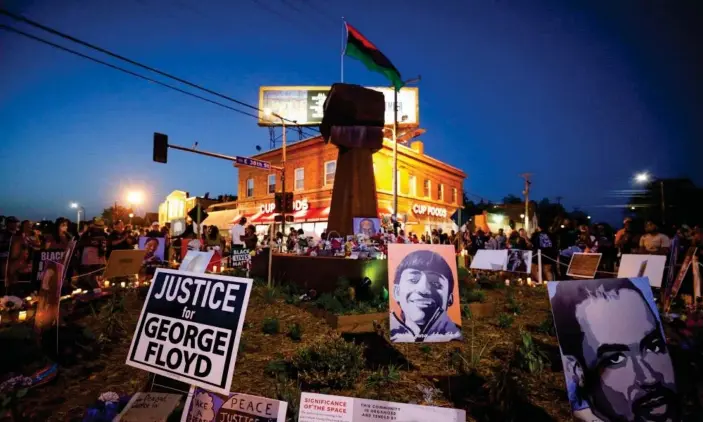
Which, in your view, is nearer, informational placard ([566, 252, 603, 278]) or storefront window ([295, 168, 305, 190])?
informational placard ([566, 252, 603, 278])

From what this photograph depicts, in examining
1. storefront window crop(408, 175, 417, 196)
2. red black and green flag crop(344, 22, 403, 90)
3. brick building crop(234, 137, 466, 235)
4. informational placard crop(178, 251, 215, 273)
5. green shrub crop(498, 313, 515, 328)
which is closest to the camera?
green shrub crop(498, 313, 515, 328)

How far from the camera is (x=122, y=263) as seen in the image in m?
9.27

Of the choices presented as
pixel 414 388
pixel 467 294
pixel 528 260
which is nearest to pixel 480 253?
pixel 528 260

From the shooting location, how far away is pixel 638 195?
186ft

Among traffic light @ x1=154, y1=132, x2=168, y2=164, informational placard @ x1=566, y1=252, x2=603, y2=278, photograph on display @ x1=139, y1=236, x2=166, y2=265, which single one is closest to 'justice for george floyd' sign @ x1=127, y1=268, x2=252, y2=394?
informational placard @ x1=566, y1=252, x2=603, y2=278

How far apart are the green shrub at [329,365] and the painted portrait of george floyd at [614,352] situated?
7.30ft

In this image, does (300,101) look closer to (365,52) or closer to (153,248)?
(365,52)

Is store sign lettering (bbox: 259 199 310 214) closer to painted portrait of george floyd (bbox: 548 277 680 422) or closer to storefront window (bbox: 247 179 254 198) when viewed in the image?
storefront window (bbox: 247 179 254 198)

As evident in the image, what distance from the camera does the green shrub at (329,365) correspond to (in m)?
4.16

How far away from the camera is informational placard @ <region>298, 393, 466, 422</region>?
7.71ft

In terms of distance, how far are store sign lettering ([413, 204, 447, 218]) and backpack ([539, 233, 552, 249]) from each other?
20.1 m

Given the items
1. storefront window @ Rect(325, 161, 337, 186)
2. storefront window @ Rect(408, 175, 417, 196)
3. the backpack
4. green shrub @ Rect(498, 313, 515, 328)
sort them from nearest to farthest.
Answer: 1. green shrub @ Rect(498, 313, 515, 328)
2. the backpack
3. storefront window @ Rect(325, 161, 337, 186)
4. storefront window @ Rect(408, 175, 417, 196)

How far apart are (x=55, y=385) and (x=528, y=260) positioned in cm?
1266

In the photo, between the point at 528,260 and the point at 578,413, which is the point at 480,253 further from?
the point at 578,413
